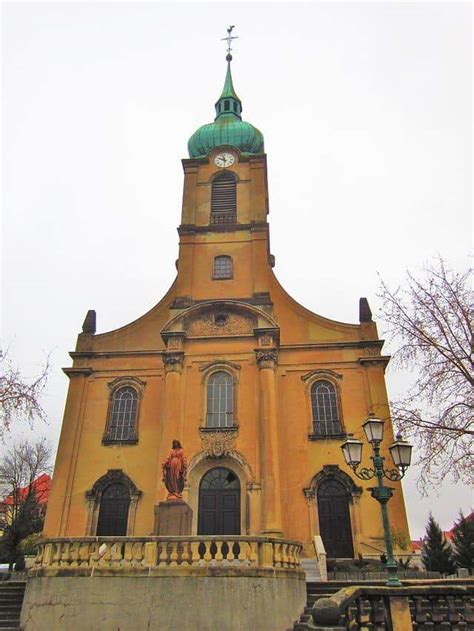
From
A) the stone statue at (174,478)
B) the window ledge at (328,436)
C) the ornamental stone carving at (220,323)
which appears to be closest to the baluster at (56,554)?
the stone statue at (174,478)

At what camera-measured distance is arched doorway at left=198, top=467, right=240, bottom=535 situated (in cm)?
1959

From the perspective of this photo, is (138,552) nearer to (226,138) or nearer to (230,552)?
(230,552)

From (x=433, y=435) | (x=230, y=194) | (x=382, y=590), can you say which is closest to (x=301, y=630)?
(x=382, y=590)

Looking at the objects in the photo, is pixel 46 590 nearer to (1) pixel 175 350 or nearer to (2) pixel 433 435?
(2) pixel 433 435

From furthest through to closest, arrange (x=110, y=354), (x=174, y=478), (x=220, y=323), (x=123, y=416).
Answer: (x=110, y=354) → (x=220, y=323) → (x=123, y=416) → (x=174, y=478)

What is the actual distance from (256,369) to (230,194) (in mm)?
10453

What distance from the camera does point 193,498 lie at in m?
20.1

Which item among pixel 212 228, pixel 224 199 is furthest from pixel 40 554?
pixel 224 199

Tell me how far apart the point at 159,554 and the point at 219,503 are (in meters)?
9.00

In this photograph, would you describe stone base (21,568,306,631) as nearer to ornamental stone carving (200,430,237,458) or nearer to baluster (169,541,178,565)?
baluster (169,541,178,565)

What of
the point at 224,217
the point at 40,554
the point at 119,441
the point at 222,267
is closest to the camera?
the point at 40,554

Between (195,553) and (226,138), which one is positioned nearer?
(195,553)

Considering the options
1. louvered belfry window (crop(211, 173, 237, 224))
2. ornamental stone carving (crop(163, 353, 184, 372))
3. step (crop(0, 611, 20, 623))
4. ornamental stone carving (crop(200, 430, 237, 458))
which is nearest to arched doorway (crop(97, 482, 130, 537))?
ornamental stone carving (crop(200, 430, 237, 458))

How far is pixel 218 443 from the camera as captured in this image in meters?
20.6
